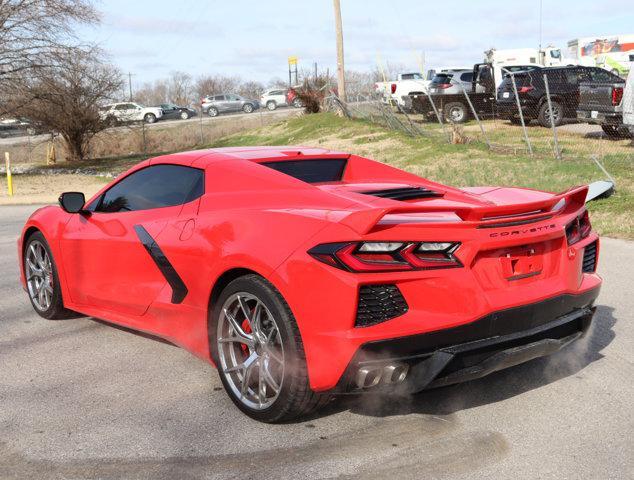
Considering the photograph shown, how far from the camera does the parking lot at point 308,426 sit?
3516 millimetres

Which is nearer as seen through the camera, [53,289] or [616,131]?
[53,289]

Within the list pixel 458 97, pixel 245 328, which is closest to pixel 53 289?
pixel 245 328

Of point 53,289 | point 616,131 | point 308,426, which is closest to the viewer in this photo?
point 308,426

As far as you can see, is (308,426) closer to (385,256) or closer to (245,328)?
(245,328)

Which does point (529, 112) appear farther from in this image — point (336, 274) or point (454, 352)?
point (336, 274)

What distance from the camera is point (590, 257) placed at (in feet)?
14.7

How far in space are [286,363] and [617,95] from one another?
52.6ft

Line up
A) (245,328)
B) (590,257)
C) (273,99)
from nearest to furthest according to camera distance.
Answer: (245,328) → (590,257) → (273,99)

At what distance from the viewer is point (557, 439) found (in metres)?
3.76

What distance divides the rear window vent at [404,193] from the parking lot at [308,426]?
1127 millimetres

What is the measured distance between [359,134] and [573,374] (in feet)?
73.8

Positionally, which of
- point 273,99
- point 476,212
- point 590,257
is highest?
point 273,99

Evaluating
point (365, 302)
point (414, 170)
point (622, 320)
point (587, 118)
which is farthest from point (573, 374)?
point (587, 118)

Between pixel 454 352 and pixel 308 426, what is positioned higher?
pixel 454 352
